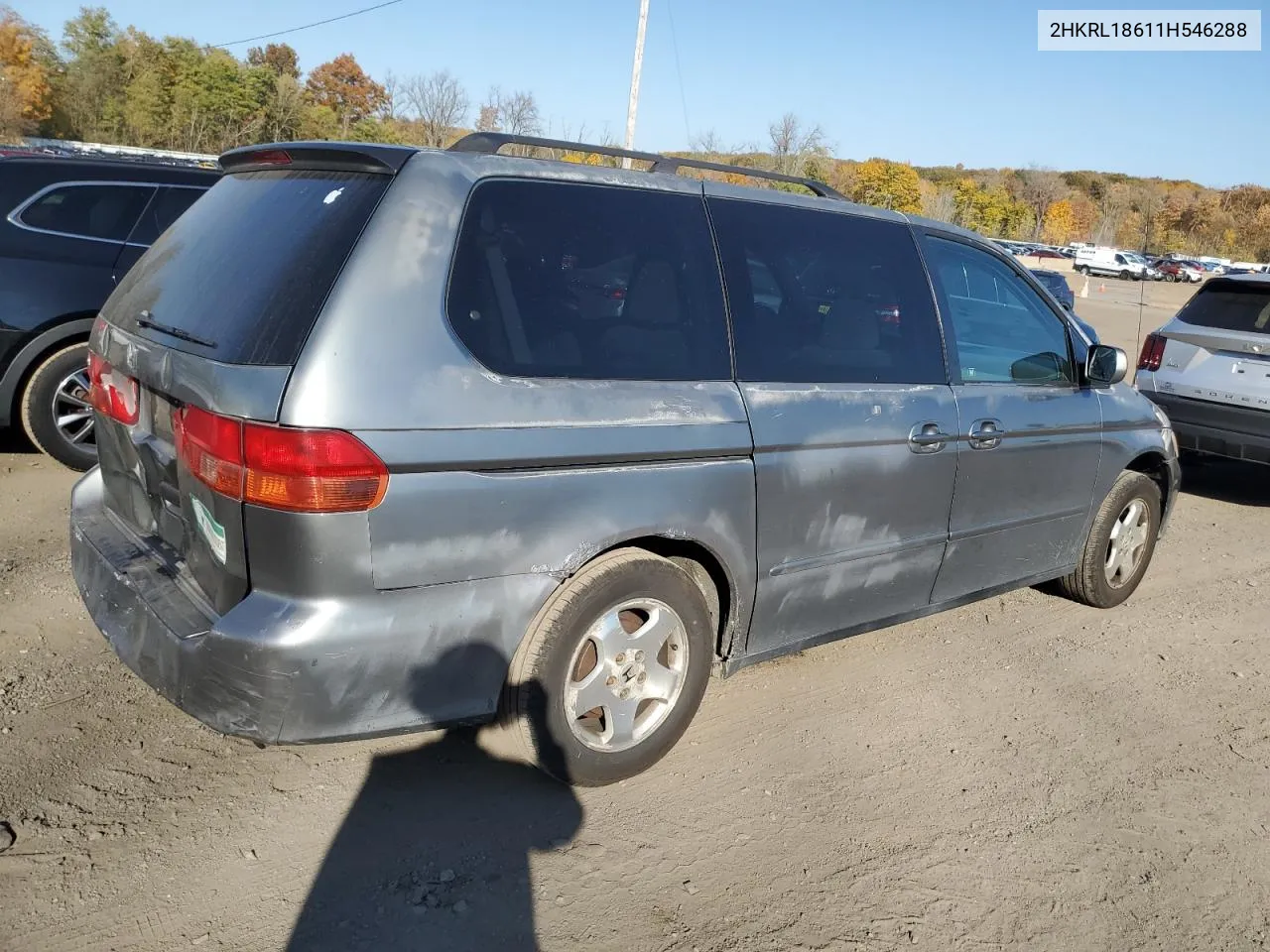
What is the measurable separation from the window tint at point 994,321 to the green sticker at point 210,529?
2.68 m

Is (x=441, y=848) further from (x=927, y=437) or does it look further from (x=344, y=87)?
(x=344, y=87)

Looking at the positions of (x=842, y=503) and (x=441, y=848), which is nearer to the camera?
(x=441, y=848)

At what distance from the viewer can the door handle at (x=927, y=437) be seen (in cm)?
345

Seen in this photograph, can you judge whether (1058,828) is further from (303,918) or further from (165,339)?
(165,339)

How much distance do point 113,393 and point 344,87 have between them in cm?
8423

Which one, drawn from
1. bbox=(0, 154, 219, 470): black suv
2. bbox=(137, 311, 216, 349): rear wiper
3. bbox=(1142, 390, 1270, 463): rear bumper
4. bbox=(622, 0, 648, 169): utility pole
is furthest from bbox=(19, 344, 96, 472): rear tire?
bbox=(622, 0, 648, 169): utility pole

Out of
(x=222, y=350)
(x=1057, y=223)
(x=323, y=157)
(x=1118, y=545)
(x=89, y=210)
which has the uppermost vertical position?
(x=1057, y=223)

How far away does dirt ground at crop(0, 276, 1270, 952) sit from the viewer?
2.44 metres

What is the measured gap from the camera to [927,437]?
3.49 meters

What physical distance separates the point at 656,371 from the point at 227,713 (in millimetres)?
1470

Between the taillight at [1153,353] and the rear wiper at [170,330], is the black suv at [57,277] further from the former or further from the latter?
the taillight at [1153,353]

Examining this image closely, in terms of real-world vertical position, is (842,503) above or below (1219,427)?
above

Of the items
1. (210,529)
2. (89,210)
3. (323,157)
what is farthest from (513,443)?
(89,210)

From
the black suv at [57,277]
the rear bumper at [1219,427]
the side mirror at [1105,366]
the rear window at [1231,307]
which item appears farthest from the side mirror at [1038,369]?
the black suv at [57,277]
